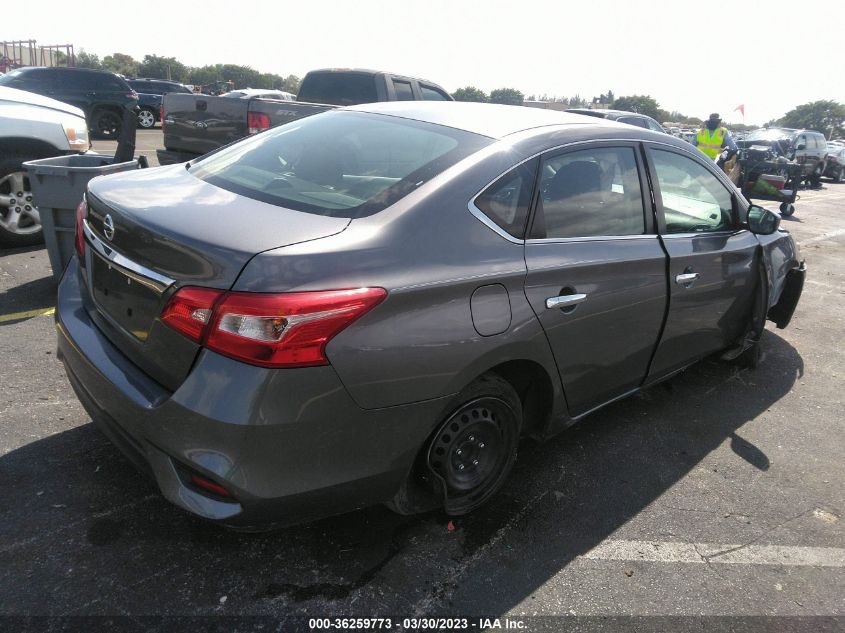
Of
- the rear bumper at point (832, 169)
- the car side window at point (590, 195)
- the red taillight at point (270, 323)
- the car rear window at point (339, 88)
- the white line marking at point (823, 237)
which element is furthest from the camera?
the rear bumper at point (832, 169)

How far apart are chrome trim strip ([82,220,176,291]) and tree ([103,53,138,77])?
75621 mm

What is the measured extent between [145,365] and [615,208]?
7.30ft

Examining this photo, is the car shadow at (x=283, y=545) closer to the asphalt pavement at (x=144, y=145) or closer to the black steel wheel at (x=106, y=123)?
the asphalt pavement at (x=144, y=145)

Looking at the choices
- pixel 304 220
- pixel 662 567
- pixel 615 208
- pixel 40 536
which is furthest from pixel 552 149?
pixel 40 536

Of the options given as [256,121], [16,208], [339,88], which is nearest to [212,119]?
[256,121]

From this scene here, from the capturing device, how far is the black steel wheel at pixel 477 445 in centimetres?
249

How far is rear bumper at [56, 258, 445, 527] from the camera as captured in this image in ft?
6.32

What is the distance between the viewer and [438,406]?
7.49 feet

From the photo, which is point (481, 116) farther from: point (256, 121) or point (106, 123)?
point (106, 123)

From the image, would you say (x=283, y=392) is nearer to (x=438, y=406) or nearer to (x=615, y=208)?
(x=438, y=406)

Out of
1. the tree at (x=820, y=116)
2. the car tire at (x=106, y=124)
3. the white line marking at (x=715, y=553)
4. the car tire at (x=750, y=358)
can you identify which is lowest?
the white line marking at (x=715, y=553)

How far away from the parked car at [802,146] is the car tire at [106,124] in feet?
62.7

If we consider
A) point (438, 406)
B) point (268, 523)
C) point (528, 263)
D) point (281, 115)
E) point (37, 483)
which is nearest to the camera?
point (268, 523)

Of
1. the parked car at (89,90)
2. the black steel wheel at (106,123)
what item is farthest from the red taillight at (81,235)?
the black steel wheel at (106,123)
